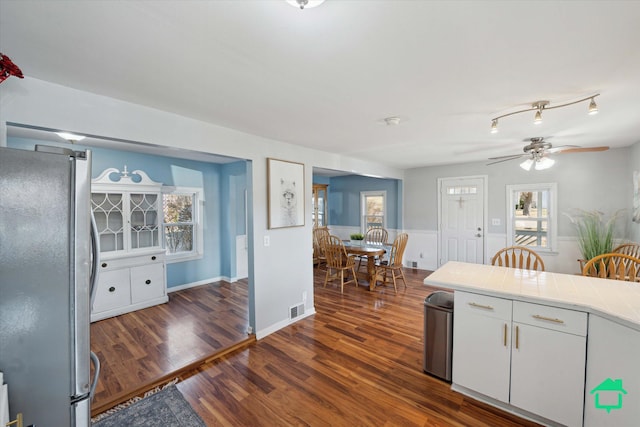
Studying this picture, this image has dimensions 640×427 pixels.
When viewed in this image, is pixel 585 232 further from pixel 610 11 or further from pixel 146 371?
pixel 146 371

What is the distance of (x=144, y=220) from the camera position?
4.13m

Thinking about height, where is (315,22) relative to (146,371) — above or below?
above

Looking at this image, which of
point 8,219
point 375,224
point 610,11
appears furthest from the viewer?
point 375,224

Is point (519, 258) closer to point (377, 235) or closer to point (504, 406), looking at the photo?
point (504, 406)

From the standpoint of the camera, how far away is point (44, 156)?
1.02 m

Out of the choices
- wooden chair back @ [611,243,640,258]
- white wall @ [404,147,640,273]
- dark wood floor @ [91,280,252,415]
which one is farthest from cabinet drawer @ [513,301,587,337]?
white wall @ [404,147,640,273]

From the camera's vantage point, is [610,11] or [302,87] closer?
[610,11]

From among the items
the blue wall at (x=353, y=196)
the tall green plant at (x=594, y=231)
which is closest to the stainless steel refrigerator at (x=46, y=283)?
the tall green plant at (x=594, y=231)

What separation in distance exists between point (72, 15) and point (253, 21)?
74 centimetres

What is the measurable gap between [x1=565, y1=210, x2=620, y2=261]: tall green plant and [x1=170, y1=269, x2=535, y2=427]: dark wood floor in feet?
9.39

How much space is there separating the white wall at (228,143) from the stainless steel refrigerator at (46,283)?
3.20 ft

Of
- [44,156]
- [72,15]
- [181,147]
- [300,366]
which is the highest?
[72,15]

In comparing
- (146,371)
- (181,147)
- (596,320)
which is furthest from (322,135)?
(146,371)

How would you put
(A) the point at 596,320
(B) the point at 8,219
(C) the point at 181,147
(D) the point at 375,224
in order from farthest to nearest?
1. (D) the point at 375,224
2. (C) the point at 181,147
3. (A) the point at 596,320
4. (B) the point at 8,219
